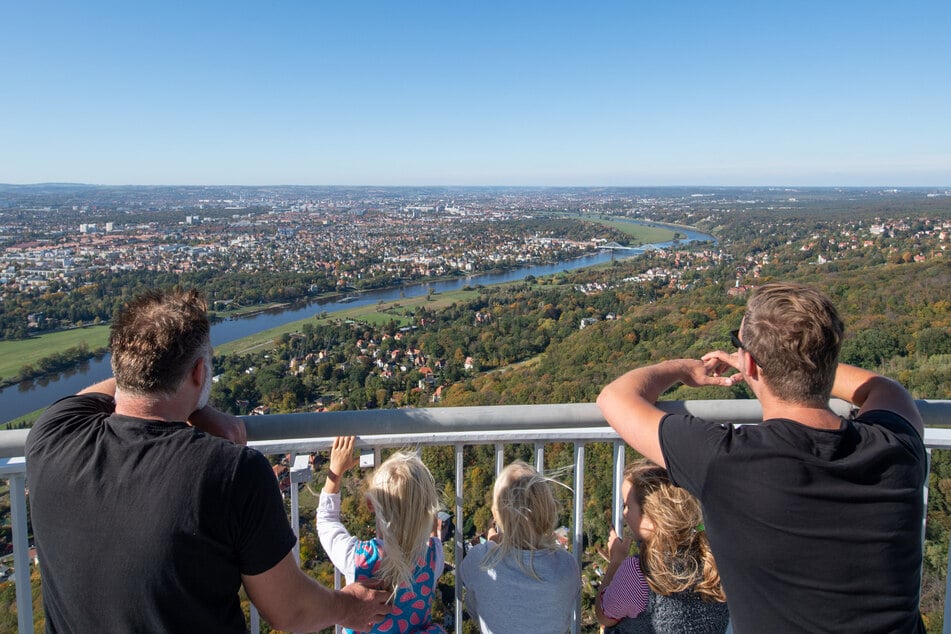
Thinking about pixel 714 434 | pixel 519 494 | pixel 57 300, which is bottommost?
pixel 57 300

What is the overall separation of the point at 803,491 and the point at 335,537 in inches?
47.2

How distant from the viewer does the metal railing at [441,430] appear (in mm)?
1644

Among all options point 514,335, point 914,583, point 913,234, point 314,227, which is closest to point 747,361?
point 914,583

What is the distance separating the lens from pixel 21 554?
164cm

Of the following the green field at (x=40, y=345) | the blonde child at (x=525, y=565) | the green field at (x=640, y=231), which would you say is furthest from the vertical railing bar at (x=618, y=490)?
the green field at (x=640, y=231)

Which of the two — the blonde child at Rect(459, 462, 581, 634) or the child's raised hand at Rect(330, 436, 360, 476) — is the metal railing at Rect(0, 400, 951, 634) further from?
the blonde child at Rect(459, 462, 581, 634)

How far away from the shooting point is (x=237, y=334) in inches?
885

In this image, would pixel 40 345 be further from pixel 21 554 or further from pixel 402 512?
pixel 402 512

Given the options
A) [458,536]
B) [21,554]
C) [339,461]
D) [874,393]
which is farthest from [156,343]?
[874,393]

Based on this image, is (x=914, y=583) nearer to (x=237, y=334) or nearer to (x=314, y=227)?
(x=237, y=334)

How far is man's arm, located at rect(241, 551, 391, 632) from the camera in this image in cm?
122

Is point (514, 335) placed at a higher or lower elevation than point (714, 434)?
lower

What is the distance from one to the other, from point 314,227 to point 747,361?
60.4m

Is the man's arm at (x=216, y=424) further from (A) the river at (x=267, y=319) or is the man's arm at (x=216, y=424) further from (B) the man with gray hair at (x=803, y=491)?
(B) the man with gray hair at (x=803, y=491)
